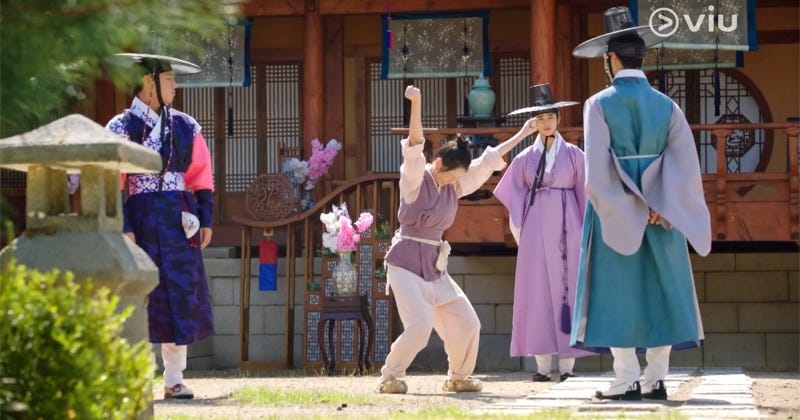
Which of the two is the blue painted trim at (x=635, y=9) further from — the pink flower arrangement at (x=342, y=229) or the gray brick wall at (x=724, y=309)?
the pink flower arrangement at (x=342, y=229)

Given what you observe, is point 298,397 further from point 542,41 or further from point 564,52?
point 564,52

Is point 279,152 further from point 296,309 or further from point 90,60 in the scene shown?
point 90,60

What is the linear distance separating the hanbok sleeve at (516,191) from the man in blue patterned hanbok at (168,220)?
279 centimetres

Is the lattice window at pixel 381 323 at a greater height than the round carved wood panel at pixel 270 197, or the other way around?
the round carved wood panel at pixel 270 197

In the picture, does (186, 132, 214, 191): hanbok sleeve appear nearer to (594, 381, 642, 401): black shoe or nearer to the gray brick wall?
(594, 381, 642, 401): black shoe

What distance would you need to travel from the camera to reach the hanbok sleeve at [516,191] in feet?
34.7

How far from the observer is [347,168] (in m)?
15.8

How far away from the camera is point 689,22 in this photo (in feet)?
46.5

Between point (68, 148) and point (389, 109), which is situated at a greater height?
point (389, 109)

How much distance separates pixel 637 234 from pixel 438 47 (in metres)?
8.21

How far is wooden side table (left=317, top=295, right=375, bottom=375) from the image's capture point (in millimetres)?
12477

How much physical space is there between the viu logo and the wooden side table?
393 cm

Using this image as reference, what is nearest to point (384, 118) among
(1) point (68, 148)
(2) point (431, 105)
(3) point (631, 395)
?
(2) point (431, 105)

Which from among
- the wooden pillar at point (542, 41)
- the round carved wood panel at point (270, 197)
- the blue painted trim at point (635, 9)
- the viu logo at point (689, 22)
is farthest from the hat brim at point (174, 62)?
the viu logo at point (689, 22)
